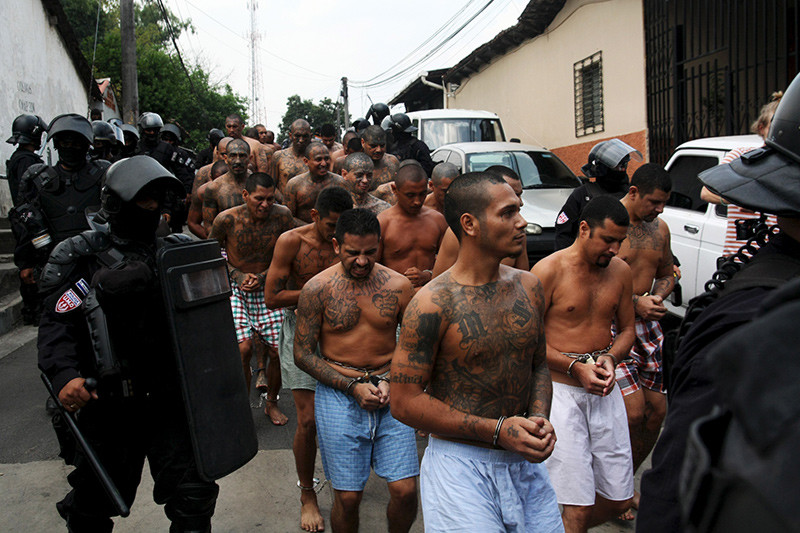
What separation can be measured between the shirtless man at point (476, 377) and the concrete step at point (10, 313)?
25.9 feet

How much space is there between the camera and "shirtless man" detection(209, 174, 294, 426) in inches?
223

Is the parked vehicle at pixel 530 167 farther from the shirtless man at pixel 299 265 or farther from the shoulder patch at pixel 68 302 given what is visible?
the shoulder patch at pixel 68 302

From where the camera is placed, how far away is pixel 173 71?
99.4 ft

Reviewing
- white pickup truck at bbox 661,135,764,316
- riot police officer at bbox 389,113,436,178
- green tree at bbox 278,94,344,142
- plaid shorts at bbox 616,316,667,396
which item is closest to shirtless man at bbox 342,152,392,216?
plaid shorts at bbox 616,316,667,396

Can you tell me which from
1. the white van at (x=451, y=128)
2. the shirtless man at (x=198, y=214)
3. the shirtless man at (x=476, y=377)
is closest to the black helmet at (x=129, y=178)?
the shirtless man at (x=476, y=377)

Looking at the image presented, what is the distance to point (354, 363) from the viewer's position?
3.76m

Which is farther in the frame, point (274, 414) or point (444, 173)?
point (444, 173)

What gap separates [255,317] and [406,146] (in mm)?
4845

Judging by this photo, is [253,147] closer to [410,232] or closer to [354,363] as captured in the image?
[410,232]

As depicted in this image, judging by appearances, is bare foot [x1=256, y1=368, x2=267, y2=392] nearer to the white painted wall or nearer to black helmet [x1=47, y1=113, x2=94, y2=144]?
black helmet [x1=47, y1=113, x2=94, y2=144]

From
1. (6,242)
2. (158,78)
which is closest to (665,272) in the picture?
(6,242)

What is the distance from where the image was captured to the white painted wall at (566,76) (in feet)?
41.0

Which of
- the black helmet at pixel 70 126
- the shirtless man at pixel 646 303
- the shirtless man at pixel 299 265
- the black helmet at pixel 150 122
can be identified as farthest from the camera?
the black helmet at pixel 150 122

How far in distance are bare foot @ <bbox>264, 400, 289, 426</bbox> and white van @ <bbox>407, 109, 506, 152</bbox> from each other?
25.1 ft
